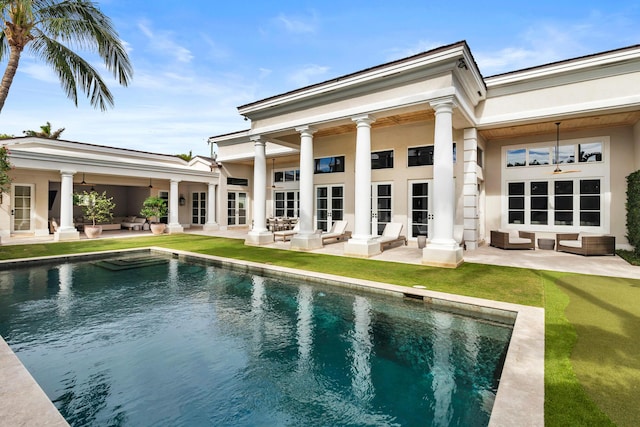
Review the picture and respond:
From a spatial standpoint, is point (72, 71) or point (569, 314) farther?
point (72, 71)

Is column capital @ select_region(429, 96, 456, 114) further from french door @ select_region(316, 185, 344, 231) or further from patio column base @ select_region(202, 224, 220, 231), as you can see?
patio column base @ select_region(202, 224, 220, 231)

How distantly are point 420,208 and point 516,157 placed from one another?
4.32 m

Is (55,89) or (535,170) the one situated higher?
(55,89)

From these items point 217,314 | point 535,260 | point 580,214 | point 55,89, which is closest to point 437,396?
point 217,314

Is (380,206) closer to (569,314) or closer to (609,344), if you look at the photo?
(569,314)

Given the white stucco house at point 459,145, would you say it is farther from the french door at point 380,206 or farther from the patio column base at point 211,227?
the patio column base at point 211,227

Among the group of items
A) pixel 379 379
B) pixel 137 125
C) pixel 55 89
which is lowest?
pixel 379 379

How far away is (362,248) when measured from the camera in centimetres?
981

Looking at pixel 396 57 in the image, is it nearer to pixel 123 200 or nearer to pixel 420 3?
pixel 420 3

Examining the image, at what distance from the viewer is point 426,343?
160 inches

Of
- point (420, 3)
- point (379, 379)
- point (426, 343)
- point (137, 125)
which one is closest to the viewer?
point (379, 379)

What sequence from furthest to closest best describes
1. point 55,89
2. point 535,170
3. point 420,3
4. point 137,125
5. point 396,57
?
point 137,125 → point 535,170 → point 55,89 → point 420,3 → point 396,57

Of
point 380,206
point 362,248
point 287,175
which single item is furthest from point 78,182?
point 362,248

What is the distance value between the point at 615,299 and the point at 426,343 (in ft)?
12.8
